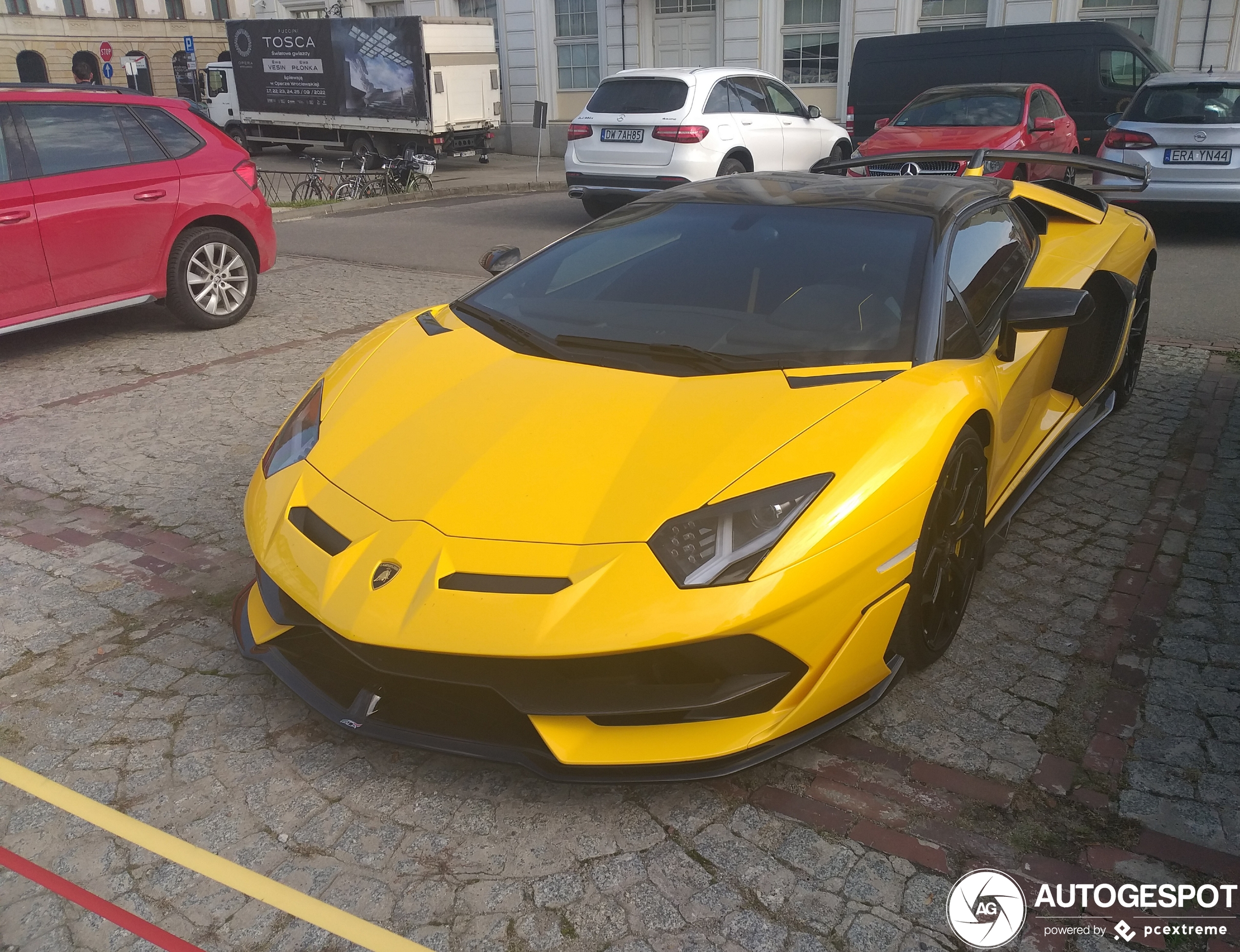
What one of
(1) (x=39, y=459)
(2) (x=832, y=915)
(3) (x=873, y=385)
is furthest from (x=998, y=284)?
(1) (x=39, y=459)

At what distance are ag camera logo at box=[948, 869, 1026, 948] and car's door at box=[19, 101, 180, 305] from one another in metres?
6.28

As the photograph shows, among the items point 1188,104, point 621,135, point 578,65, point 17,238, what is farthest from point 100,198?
point 578,65

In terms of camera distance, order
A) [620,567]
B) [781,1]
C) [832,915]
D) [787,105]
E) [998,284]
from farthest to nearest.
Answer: [781,1]
[787,105]
[998,284]
[620,567]
[832,915]

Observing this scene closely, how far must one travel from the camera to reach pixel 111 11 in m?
50.6

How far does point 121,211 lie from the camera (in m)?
6.82

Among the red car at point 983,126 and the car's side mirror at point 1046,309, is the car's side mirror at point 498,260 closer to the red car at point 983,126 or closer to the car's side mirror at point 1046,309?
the car's side mirror at point 1046,309

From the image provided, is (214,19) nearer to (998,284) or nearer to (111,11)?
(111,11)

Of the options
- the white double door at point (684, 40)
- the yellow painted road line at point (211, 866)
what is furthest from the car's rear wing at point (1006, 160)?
the white double door at point (684, 40)

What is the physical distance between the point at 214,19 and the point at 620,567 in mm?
60462

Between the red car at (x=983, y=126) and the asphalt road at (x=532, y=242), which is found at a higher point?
the red car at (x=983, y=126)

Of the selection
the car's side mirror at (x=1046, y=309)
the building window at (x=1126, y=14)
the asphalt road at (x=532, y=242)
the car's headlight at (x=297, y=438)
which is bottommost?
the asphalt road at (x=532, y=242)

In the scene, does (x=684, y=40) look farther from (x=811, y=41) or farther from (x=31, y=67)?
(x=31, y=67)

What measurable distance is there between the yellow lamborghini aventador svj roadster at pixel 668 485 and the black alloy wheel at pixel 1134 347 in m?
1.62

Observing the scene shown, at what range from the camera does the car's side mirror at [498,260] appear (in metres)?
4.37
